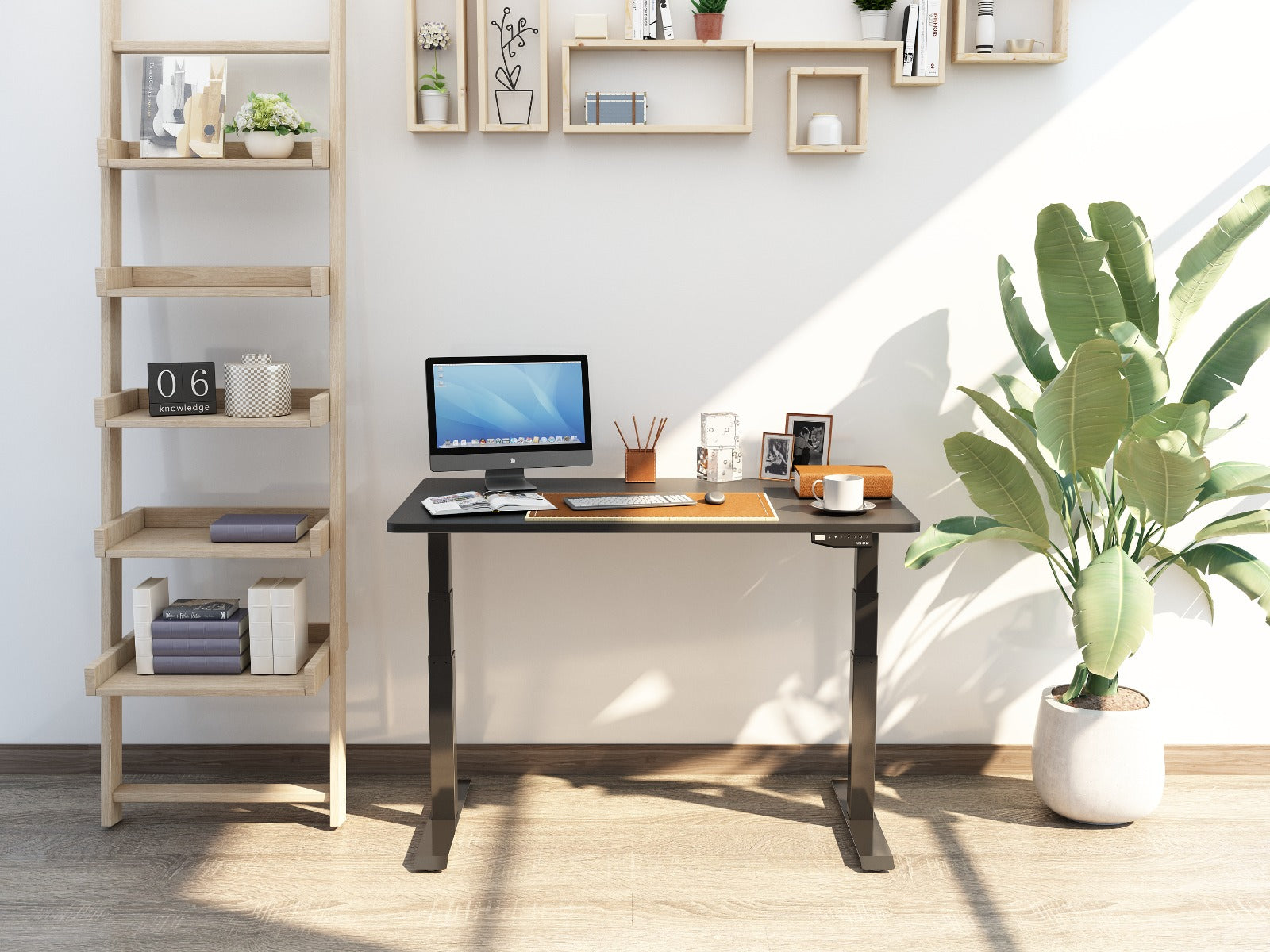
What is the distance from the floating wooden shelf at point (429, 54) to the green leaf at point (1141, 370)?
1.74 m

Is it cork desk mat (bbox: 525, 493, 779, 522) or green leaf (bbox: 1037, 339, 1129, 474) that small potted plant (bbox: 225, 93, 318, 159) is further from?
green leaf (bbox: 1037, 339, 1129, 474)

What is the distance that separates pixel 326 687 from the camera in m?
3.13

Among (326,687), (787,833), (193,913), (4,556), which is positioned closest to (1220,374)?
(787,833)

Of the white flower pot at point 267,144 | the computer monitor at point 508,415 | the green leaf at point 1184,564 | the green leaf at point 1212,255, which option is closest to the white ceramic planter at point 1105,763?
the green leaf at point 1184,564

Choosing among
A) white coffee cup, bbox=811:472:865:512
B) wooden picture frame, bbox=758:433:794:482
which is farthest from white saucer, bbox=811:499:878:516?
wooden picture frame, bbox=758:433:794:482

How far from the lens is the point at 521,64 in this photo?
2.88m

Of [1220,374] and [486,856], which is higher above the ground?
[1220,374]

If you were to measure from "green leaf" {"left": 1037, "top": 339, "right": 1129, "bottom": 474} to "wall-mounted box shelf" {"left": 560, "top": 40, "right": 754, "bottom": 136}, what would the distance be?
109cm

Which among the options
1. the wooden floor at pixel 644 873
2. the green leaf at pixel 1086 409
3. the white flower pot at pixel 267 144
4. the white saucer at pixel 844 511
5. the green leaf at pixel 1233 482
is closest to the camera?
the green leaf at pixel 1086 409

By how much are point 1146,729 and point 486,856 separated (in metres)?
1.73

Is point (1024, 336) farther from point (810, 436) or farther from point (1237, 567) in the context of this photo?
point (1237, 567)

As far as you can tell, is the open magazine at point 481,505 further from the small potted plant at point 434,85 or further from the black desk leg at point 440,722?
the small potted plant at point 434,85

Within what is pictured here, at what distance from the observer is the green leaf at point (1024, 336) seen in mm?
2742

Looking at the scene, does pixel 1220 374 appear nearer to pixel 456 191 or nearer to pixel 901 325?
pixel 901 325
